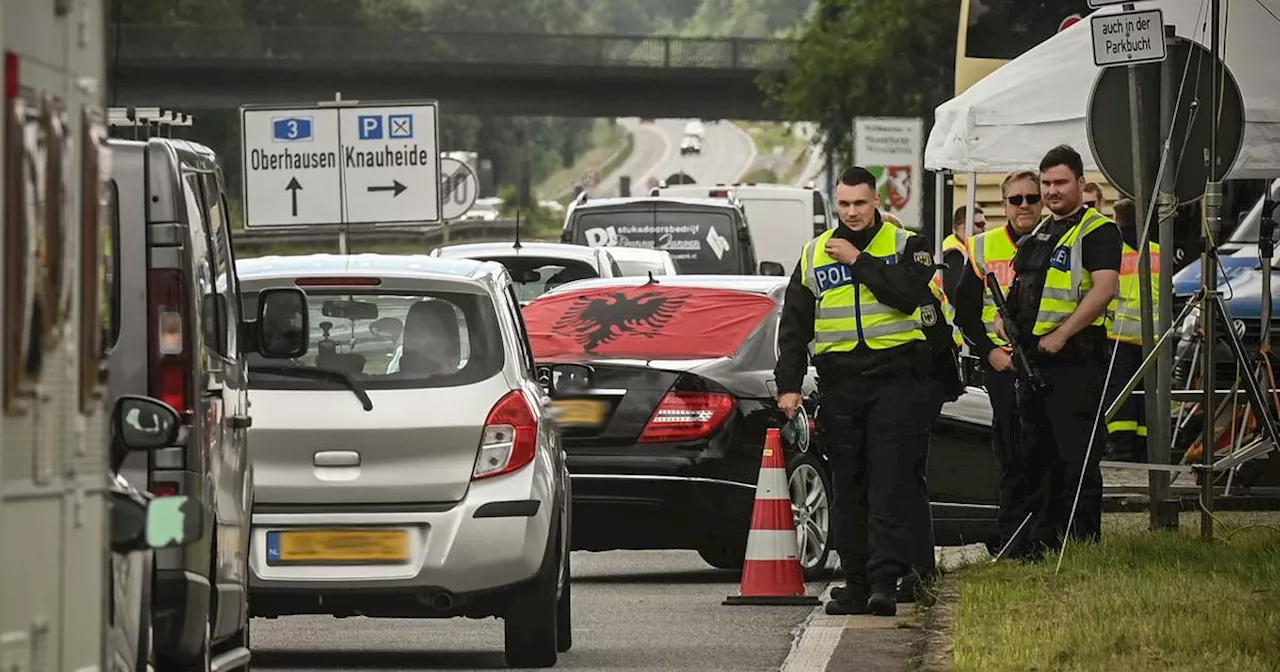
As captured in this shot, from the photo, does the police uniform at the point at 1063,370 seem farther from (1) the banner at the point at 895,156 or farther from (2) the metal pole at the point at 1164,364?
(1) the banner at the point at 895,156

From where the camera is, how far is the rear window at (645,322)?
13.4m

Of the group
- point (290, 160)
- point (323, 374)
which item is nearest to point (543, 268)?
point (290, 160)

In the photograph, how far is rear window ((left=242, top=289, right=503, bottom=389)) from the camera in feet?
32.9

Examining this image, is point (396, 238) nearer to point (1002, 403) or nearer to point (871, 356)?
point (1002, 403)

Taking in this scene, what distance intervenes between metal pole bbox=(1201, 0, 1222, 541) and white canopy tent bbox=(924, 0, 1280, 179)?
4.84ft

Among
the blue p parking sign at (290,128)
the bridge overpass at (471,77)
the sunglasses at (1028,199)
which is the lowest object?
the sunglasses at (1028,199)

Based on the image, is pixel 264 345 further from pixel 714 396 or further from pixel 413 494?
pixel 714 396

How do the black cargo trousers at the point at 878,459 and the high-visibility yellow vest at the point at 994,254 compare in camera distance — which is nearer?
the black cargo trousers at the point at 878,459

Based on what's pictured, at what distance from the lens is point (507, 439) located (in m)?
9.98

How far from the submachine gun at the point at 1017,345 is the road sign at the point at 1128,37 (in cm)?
123

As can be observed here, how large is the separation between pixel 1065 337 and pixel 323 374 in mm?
3672

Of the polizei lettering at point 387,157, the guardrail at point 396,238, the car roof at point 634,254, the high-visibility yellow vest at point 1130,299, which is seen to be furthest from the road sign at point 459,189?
the guardrail at point 396,238

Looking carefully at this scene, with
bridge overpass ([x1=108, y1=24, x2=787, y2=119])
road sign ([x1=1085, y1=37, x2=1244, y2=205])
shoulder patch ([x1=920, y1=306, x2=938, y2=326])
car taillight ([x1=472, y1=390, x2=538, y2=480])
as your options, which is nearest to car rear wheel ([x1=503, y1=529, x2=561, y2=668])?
car taillight ([x1=472, y1=390, x2=538, y2=480])

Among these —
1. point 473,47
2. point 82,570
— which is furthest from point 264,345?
point 473,47
